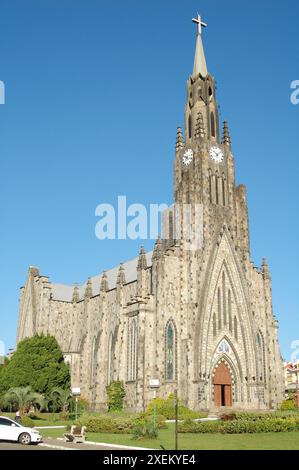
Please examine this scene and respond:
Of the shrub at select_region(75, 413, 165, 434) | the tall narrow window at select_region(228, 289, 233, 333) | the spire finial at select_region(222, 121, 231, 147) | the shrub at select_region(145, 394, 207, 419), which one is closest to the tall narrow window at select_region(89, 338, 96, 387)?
the shrub at select_region(145, 394, 207, 419)

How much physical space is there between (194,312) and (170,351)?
5.15 meters

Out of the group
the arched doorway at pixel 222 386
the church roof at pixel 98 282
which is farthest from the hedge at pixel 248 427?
the church roof at pixel 98 282

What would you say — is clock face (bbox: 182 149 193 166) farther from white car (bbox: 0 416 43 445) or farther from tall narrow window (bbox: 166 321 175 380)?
white car (bbox: 0 416 43 445)

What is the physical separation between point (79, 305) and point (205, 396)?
26.0 m

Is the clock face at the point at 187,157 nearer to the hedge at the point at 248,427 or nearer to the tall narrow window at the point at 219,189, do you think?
the tall narrow window at the point at 219,189

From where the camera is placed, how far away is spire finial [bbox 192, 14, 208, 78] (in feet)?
236

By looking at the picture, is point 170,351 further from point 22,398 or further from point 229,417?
point 229,417

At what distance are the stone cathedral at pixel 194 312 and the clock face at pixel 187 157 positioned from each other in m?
0.19

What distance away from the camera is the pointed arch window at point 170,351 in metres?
55.5
